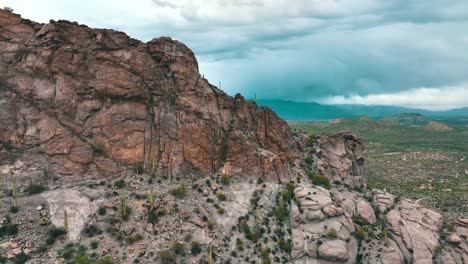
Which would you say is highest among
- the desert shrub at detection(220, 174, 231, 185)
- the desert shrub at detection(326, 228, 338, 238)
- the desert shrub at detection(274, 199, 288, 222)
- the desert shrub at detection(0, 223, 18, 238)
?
the desert shrub at detection(220, 174, 231, 185)

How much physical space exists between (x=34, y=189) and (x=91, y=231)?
10.9 metres

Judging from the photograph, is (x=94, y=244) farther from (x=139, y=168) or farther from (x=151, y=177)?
(x=139, y=168)

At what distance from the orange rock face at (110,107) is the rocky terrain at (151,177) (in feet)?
0.58

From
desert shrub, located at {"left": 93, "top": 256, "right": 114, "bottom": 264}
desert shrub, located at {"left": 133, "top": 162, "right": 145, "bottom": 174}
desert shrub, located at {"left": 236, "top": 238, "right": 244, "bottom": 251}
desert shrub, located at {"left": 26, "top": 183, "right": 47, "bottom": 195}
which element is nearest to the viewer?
desert shrub, located at {"left": 93, "top": 256, "right": 114, "bottom": 264}

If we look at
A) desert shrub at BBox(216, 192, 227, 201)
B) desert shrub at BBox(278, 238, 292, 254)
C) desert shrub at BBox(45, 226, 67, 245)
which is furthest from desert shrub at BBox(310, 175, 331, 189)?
desert shrub at BBox(45, 226, 67, 245)

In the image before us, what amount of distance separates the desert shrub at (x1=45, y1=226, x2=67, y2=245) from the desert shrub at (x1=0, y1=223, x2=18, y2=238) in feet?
13.2

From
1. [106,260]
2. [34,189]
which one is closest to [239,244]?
[106,260]

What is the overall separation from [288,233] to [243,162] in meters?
14.6

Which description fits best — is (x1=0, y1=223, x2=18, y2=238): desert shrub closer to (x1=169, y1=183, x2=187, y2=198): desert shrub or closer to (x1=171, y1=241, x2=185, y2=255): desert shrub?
(x1=171, y1=241, x2=185, y2=255): desert shrub

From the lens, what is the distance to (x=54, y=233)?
47062 mm

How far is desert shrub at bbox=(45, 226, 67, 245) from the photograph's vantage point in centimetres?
4644

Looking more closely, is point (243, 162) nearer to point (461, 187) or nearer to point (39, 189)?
point (39, 189)

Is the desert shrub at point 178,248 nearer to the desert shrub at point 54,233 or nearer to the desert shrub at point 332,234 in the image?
the desert shrub at point 54,233

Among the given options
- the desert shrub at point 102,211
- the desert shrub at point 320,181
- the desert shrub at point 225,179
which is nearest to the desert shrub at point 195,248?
the desert shrub at point 102,211
